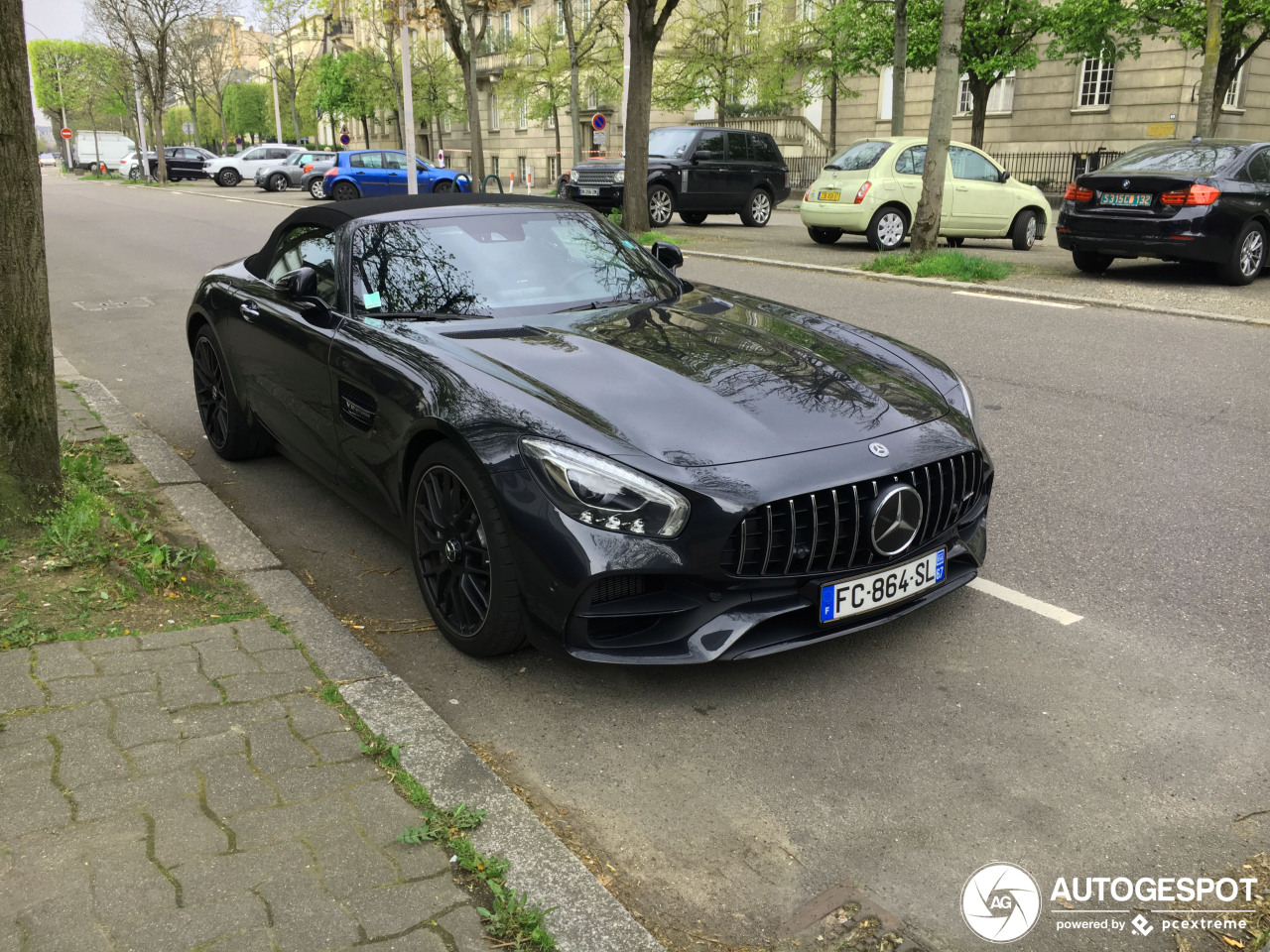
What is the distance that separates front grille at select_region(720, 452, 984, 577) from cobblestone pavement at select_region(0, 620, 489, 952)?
1162 mm

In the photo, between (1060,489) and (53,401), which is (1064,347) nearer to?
(1060,489)

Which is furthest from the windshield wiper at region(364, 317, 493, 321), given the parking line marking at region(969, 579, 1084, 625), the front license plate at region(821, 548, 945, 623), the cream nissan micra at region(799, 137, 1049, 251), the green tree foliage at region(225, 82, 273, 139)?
the green tree foliage at region(225, 82, 273, 139)

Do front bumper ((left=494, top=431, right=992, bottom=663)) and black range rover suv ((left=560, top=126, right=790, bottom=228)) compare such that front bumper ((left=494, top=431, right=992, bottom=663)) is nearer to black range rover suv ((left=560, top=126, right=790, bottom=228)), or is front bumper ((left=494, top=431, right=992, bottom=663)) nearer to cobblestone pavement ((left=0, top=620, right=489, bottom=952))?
cobblestone pavement ((left=0, top=620, right=489, bottom=952))

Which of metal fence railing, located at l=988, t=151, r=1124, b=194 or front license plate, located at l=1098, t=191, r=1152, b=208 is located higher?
metal fence railing, located at l=988, t=151, r=1124, b=194

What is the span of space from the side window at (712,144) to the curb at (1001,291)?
21.0 feet

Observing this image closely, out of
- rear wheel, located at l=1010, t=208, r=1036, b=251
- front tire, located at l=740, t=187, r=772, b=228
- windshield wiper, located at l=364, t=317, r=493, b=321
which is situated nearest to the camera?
windshield wiper, located at l=364, t=317, r=493, b=321

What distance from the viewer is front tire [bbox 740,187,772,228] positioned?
2250cm

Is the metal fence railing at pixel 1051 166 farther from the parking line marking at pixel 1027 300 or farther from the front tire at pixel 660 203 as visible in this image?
the parking line marking at pixel 1027 300

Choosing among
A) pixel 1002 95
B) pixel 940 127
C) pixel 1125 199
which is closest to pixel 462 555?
pixel 1125 199

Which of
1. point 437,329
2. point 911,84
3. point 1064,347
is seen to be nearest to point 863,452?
point 437,329

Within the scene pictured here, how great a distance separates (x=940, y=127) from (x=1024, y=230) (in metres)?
3.94

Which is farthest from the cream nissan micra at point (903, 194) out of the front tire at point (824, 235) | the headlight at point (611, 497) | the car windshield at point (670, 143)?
the headlight at point (611, 497)

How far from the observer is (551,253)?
15.3 ft

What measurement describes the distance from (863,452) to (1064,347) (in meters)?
6.24
